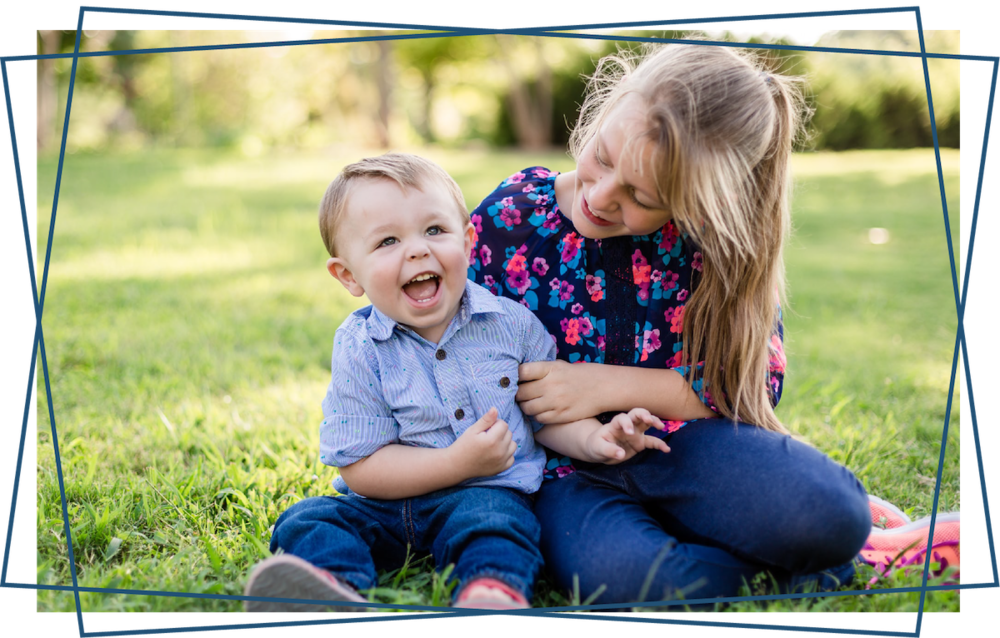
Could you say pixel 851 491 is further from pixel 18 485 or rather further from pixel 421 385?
pixel 18 485

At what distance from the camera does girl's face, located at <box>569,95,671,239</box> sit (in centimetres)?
168

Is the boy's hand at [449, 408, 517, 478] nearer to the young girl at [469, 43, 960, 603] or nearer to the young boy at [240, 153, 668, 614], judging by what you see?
the young boy at [240, 153, 668, 614]

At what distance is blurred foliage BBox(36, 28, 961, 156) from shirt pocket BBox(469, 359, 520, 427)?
929cm

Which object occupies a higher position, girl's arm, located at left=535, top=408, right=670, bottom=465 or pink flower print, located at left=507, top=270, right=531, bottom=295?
pink flower print, located at left=507, top=270, right=531, bottom=295

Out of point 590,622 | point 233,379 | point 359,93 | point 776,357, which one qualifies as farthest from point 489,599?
point 359,93

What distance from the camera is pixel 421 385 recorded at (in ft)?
5.92

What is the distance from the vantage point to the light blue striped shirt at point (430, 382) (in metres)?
1.78

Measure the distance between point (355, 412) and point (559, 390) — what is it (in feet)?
1.46

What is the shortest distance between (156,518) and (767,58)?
180 centimetres

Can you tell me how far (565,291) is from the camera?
198 cm

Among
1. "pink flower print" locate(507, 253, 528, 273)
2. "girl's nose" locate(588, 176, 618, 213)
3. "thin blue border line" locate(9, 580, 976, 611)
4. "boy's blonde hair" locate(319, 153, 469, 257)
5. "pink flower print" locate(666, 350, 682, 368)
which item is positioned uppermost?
"boy's blonde hair" locate(319, 153, 469, 257)

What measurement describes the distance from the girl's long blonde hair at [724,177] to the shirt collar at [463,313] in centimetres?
42

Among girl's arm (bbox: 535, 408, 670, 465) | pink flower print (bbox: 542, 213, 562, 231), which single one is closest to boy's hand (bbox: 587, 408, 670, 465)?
girl's arm (bbox: 535, 408, 670, 465)

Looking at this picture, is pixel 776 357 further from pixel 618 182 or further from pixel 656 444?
pixel 618 182
